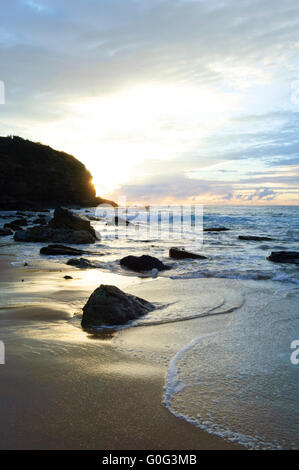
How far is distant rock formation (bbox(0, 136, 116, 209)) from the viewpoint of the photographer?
55.2 m

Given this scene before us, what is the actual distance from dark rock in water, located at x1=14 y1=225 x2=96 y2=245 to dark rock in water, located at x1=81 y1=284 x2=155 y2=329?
974 cm

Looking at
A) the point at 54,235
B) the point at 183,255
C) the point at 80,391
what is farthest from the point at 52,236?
the point at 80,391

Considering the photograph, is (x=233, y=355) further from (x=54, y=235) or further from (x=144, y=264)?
(x=54, y=235)

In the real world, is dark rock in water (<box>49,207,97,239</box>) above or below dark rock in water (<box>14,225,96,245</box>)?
above

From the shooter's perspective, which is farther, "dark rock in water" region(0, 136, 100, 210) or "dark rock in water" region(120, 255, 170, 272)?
"dark rock in water" region(0, 136, 100, 210)

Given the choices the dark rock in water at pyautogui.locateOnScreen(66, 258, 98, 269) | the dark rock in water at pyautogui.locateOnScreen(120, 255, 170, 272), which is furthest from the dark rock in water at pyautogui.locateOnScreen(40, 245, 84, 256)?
the dark rock in water at pyautogui.locateOnScreen(120, 255, 170, 272)

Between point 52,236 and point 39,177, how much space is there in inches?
1992

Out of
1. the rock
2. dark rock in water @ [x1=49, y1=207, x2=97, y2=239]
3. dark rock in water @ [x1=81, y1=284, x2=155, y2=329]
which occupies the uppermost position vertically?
the rock

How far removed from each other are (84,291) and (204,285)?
2.21 metres

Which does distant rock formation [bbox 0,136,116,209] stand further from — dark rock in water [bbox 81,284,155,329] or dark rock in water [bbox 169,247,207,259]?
dark rock in water [bbox 81,284,155,329]

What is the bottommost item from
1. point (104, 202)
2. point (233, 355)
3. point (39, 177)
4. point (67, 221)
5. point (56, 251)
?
point (233, 355)

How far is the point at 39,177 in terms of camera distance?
2375 inches
